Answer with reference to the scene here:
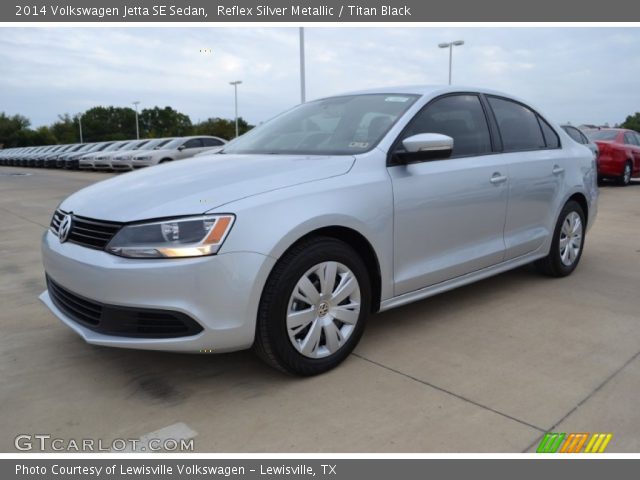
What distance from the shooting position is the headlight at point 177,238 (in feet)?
7.89

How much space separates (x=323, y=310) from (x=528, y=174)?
7.05 feet

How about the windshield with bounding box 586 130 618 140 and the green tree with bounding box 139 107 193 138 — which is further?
the green tree with bounding box 139 107 193 138

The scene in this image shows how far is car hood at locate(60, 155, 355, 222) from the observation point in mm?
2527

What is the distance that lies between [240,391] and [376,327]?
1.16 metres

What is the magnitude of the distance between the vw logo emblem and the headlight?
0.50 metres

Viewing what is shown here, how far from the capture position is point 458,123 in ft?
12.1

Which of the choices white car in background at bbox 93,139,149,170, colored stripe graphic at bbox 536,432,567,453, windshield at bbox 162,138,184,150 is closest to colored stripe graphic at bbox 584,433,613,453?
colored stripe graphic at bbox 536,432,567,453

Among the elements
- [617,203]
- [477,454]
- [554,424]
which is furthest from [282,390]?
[617,203]

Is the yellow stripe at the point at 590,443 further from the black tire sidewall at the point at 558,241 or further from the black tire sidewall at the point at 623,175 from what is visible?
the black tire sidewall at the point at 623,175

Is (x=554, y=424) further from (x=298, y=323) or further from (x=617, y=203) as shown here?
(x=617, y=203)

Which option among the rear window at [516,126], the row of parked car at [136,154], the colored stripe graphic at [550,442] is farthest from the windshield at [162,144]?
the colored stripe graphic at [550,442]

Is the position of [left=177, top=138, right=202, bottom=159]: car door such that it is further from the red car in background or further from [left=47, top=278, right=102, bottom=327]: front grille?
[left=47, top=278, right=102, bottom=327]: front grille

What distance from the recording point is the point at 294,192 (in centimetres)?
266

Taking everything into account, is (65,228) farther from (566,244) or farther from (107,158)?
(107,158)
